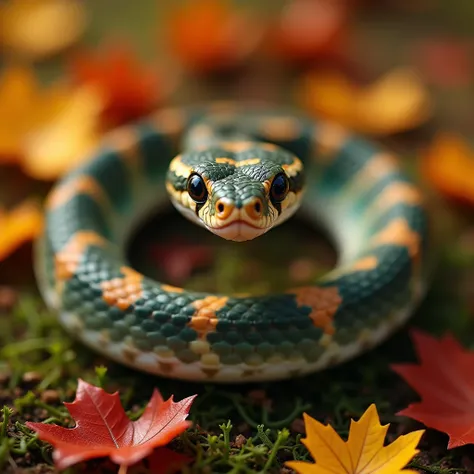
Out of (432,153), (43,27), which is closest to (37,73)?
(43,27)

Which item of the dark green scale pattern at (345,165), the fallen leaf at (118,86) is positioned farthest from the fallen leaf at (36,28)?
the dark green scale pattern at (345,165)

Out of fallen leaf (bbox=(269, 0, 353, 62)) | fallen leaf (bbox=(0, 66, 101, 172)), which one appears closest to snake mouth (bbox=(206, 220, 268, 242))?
fallen leaf (bbox=(0, 66, 101, 172))

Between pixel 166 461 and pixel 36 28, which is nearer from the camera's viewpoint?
pixel 166 461

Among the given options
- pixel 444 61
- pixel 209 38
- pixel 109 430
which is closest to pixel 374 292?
pixel 109 430

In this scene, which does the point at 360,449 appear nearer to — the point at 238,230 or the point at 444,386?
the point at 444,386

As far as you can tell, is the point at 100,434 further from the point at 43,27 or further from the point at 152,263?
the point at 43,27

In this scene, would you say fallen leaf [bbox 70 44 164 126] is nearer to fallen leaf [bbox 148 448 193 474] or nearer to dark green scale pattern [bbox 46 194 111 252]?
dark green scale pattern [bbox 46 194 111 252]
